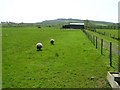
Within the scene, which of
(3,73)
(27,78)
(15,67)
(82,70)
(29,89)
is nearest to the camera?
(29,89)

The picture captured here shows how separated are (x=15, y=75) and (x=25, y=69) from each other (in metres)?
1.87

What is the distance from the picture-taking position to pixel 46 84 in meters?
11.7

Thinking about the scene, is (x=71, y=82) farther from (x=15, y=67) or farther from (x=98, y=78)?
(x=15, y=67)

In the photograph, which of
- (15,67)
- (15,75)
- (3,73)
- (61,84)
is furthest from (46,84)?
(15,67)

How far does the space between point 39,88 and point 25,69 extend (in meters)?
4.81

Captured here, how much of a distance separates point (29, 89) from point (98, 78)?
12.5ft

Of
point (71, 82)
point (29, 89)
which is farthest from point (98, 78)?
point (29, 89)

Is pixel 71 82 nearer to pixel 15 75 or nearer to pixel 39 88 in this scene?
pixel 39 88

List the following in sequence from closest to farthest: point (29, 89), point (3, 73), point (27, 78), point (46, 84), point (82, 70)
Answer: point (29, 89) < point (46, 84) < point (27, 78) < point (3, 73) < point (82, 70)

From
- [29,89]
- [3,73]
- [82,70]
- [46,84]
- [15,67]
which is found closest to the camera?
[29,89]

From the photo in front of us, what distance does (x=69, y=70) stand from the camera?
15266 mm

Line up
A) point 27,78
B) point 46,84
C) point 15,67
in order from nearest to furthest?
point 46,84, point 27,78, point 15,67

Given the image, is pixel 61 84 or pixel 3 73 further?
pixel 3 73

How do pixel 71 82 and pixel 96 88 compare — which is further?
pixel 71 82
